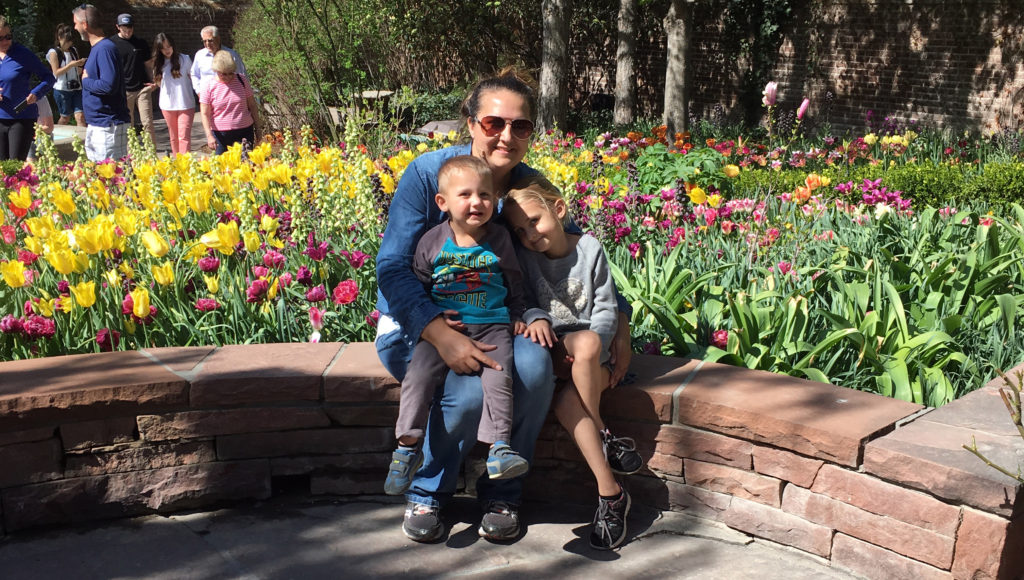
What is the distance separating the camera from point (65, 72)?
42.9ft

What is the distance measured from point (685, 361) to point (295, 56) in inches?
436

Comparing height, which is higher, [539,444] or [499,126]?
[499,126]

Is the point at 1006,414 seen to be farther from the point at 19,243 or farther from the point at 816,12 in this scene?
the point at 816,12

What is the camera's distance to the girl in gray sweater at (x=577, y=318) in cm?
269

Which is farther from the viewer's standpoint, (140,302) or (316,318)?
(316,318)

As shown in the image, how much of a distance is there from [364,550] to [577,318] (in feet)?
3.06

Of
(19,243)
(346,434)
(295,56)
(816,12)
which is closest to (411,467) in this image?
(346,434)

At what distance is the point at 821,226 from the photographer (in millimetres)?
4488

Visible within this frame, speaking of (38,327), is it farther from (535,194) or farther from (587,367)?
(587,367)

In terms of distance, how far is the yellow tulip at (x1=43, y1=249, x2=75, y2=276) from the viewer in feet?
10.1

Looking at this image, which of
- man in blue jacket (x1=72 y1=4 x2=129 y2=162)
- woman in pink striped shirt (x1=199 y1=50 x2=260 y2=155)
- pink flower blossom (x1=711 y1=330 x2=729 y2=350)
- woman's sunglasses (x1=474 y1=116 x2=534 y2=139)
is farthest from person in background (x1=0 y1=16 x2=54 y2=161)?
pink flower blossom (x1=711 y1=330 x2=729 y2=350)

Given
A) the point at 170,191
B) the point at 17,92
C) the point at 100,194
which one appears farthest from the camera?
the point at 17,92

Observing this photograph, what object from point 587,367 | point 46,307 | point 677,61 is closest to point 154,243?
point 46,307

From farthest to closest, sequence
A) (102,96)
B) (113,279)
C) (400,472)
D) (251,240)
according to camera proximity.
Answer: (102,96)
(251,240)
(113,279)
(400,472)
